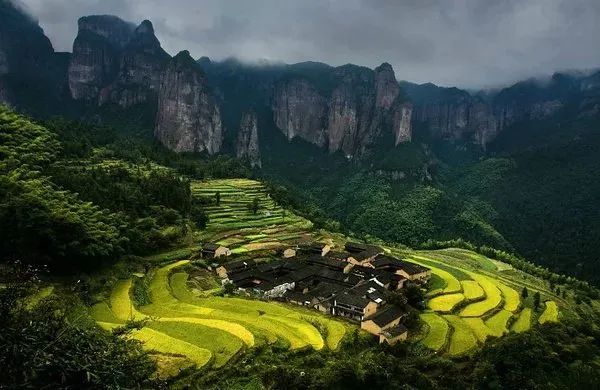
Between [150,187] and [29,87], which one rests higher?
[29,87]

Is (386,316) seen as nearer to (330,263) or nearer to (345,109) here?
(330,263)

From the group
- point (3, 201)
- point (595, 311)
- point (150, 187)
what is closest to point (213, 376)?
point (3, 201)

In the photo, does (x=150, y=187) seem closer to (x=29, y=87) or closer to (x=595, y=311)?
(x=595, y=311)

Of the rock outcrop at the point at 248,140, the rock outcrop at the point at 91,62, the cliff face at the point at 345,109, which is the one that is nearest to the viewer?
the rock outcrop at the point at 91,62

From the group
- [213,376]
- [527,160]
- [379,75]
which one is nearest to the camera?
[213,376]

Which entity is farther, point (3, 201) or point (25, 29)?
point (25, 29)

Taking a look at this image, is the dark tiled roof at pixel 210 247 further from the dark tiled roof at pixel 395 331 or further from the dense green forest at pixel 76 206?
the dark tiled roof at pixel 395 331

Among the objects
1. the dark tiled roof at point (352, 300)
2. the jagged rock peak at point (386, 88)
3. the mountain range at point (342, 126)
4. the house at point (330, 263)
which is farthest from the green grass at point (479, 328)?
the jagged rock peak at point (386, 88)
